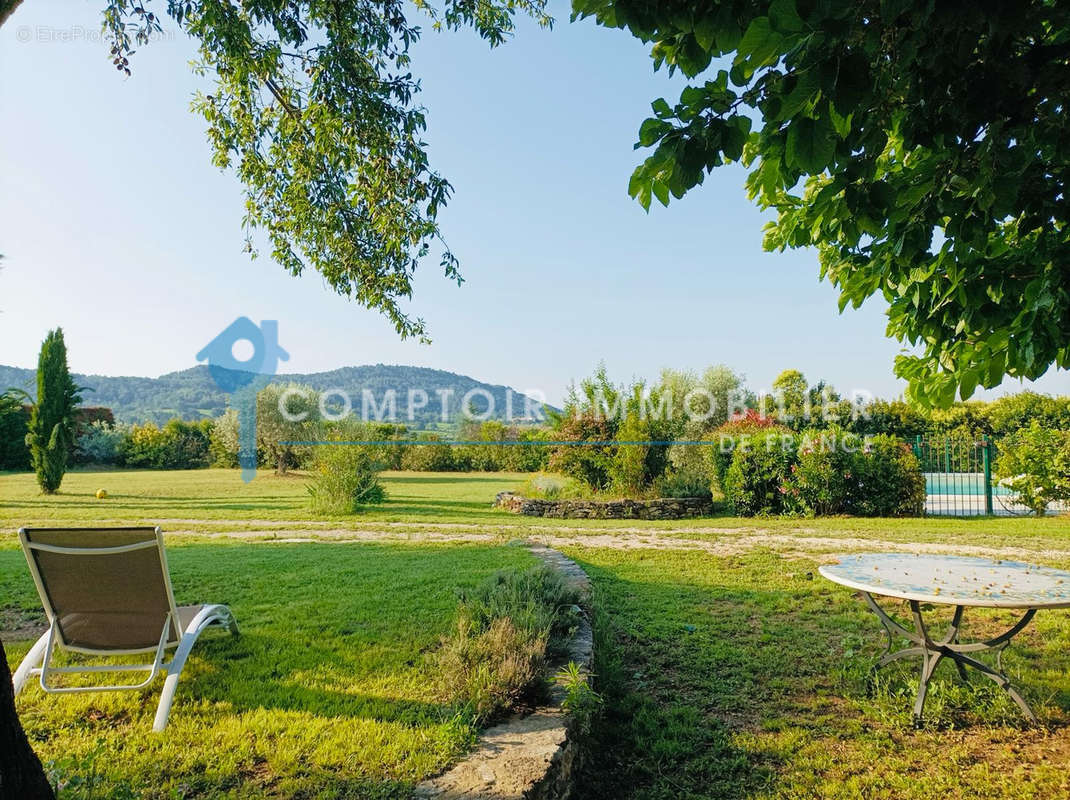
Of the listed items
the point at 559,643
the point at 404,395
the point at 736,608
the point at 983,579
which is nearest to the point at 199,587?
the point at 559,643

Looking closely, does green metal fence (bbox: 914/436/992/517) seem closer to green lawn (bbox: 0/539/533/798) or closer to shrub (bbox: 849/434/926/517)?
shrub (bbox: 849/434/926/517)

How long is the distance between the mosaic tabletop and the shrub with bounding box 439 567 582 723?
1.73m

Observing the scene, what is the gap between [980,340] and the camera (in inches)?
121

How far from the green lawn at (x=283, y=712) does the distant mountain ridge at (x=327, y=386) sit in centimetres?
2108

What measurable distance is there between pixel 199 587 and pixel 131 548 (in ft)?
10.2

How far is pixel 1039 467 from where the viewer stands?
39.0 feet

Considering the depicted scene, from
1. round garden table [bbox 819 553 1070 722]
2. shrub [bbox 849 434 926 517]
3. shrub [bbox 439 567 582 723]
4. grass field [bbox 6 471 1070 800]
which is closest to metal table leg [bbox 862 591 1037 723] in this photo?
round garden table [bbox 819 553 1070 722]

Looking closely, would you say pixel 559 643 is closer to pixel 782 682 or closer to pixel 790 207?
pixel 782 682

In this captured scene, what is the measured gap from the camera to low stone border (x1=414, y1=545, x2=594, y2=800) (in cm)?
230

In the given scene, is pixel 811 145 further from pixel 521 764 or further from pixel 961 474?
pixel 961 474

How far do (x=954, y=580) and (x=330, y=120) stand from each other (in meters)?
5.64

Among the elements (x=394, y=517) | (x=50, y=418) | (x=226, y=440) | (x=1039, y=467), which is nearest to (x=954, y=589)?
(x=394, y=517)

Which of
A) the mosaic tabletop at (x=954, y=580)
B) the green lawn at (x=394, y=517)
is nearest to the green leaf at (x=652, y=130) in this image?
the mosaic tabletop at (x=954, y=580)

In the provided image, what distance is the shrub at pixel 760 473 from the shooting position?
12.7 m
